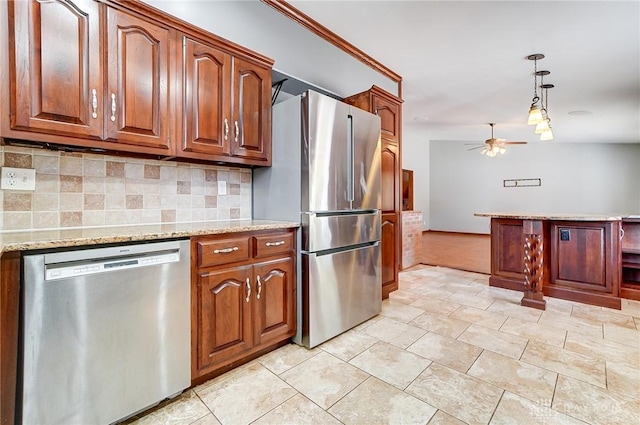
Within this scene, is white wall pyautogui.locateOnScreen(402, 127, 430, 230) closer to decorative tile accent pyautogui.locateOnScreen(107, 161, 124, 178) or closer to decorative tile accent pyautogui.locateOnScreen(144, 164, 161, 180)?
decorative tile accent pyautogui.locateOnScreen(144, 164, 161, 180)

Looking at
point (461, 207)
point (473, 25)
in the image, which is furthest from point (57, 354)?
point (461, 207)

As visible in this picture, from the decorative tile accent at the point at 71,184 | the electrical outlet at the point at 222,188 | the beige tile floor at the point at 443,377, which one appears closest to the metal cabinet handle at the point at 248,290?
the beige tile floor at the point at 443,377

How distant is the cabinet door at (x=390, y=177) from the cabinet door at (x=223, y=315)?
193 centimetres

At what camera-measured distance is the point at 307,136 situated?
2129 millimetres

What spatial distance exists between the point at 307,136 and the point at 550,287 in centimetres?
332

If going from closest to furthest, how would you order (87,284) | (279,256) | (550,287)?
(87,284)
(279,256)
(550,287)

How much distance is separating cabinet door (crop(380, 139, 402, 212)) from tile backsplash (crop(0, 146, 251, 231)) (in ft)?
5.25

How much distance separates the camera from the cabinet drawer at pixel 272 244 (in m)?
1.96

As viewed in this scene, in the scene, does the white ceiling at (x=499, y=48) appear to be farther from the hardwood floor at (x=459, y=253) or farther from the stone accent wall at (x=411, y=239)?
the hardwood floor at (x=459, y=253)

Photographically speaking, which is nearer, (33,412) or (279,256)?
(33,412)

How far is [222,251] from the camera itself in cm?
176

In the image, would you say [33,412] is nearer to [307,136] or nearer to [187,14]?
[307,136]

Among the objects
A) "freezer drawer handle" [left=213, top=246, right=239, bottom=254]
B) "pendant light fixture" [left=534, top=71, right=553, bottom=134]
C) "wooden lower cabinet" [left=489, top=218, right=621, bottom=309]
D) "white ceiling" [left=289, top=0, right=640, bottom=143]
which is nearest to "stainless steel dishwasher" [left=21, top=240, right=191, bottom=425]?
"freezer drawer handle" [left=213, top=246, right=239, bottom=254]

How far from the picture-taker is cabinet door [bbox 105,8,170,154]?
1.59 metres
